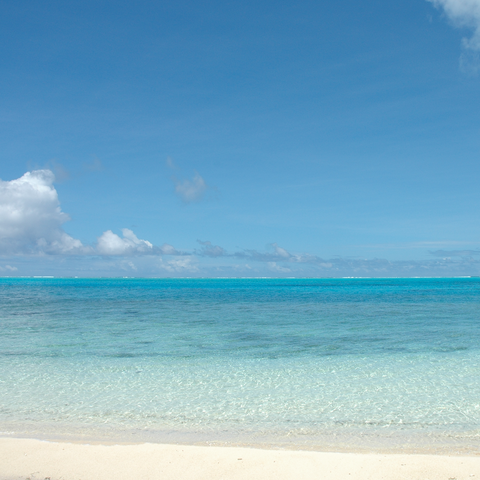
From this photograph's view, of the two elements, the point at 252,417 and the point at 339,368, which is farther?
the point at 339,368

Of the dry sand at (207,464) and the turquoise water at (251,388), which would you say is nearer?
the dry sand at (207,464)

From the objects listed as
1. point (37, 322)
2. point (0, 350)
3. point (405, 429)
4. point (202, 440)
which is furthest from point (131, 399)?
point (37, 322)

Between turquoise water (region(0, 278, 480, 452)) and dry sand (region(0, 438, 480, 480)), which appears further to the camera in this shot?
turquoise water (region(0, 278, 480, 452))

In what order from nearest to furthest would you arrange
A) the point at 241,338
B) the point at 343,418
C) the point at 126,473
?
1. the point at 126,473
2. the point at 343,418
3. the point at 241,338

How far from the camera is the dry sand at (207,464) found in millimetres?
5539

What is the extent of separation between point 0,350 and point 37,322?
9237 mm

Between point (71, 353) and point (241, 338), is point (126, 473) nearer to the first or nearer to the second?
point (71, 353)

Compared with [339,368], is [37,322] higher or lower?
lower

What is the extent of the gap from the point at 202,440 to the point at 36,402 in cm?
446

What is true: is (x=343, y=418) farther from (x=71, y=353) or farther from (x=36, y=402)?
(x=71, y=353)

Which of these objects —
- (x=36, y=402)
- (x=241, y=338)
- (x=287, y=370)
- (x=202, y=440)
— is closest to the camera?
(x=202, y=440)

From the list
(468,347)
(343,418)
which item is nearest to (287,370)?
(343,418)

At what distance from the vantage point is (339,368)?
459 inches

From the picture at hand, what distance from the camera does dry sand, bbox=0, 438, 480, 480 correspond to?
5.54 metres
